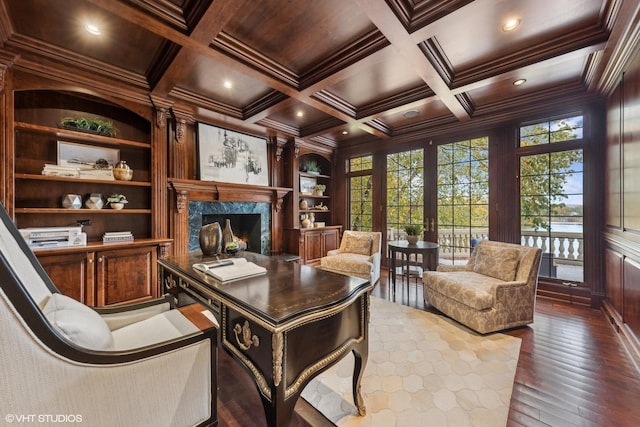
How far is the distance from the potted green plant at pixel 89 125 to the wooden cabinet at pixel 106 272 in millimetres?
1333

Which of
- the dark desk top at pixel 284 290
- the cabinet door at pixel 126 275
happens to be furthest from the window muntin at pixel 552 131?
the cabinet door at pixel 126 275

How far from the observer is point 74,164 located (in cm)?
284

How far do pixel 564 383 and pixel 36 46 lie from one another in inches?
202

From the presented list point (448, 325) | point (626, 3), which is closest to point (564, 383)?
point (448, 325)

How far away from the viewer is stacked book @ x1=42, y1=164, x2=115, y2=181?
259cm

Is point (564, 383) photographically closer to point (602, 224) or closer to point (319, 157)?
point (602, 224)

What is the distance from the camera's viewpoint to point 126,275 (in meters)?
2.84

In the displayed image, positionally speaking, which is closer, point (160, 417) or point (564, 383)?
point (160, 417)

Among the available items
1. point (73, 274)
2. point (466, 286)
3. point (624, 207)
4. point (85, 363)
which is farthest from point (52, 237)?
point (624, 207)

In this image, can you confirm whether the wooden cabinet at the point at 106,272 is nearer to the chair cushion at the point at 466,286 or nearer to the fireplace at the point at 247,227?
the fireplace at the point at 247,227

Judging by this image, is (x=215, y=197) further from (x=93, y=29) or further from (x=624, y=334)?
(x=624, y=334)

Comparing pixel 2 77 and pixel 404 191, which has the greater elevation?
pixel 2 77

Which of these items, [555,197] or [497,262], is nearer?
[497,262]

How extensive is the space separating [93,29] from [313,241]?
409 centimetres
